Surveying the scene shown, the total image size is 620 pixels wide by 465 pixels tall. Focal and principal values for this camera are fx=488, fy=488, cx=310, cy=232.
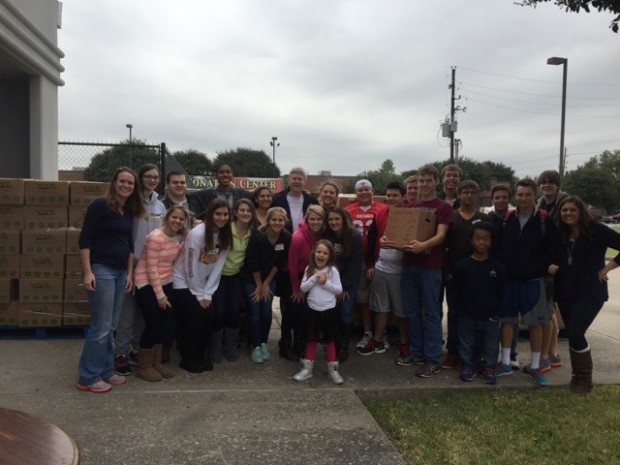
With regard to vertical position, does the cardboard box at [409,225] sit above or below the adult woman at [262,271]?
above

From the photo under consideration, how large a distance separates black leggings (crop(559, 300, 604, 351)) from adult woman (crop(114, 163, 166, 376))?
3.90 metres

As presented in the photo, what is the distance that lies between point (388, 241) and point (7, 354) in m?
3.95

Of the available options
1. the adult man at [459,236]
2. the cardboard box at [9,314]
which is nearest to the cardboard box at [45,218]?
the cardboard box at [9,314]

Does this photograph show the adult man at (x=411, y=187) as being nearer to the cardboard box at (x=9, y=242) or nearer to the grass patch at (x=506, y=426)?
the grass patch at (x=506, y=426)

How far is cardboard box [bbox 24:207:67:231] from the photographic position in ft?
17.2

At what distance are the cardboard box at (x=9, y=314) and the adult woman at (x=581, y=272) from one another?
5.44 metres

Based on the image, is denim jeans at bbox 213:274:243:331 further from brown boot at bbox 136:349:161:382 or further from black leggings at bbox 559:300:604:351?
black leggings at bbox 559:300:604:351

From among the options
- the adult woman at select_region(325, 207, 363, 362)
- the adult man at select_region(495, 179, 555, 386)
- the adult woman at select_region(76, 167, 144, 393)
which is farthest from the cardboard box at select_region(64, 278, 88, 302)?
the adult man at select_region(495, 179, 555, 386)

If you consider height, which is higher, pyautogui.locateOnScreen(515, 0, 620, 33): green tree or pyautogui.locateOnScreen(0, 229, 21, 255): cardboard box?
pyautogui.locateOnScreen(515, 0, 620, 33): green tree

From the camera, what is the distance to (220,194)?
5.65m

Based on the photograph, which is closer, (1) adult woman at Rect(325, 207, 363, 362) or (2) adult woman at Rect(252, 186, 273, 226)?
(1) adult woman at Rect(325, 207, 363, 362)

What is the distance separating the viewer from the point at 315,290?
4.56m

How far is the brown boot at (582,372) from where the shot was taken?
4.41 metres

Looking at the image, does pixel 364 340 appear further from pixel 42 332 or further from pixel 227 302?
pixel 42 332
